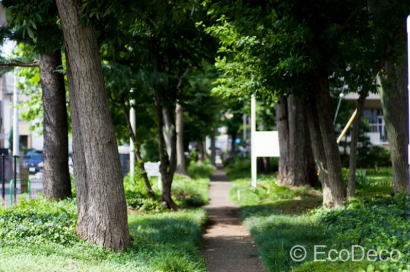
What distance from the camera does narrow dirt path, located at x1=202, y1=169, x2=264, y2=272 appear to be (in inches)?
347

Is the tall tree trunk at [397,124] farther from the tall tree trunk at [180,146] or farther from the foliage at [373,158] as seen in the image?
the foliage at [373,158]

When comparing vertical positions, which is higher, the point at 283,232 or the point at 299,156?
the point at 299,156

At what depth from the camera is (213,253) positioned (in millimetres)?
9906

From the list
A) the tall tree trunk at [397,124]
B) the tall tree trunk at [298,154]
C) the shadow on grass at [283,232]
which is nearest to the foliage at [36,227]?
the shadow on grass at [283,232]

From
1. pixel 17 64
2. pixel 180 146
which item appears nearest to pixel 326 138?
pixel 17 64

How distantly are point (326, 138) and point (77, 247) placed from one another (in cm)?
649

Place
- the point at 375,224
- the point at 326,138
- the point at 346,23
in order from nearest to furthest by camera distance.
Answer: the point at 375,224, the point at 346,23, the point at 326,138

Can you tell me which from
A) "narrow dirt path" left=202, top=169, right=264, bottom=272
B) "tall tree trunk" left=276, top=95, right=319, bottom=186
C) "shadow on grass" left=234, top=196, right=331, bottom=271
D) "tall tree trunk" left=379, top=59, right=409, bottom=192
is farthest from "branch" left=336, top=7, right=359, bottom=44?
"tall tree trunk" left=276, top=95, right=319, bottom=186

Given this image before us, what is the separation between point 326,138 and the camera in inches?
479

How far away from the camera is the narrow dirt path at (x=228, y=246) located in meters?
8.80

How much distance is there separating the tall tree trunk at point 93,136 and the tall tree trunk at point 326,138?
542cm

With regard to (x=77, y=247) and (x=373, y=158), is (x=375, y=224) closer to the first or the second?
(x=77, y=247)

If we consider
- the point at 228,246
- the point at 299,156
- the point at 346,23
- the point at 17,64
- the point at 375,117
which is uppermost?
the point at 346,23

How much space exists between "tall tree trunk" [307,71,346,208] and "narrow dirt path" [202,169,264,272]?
90.4 inches
